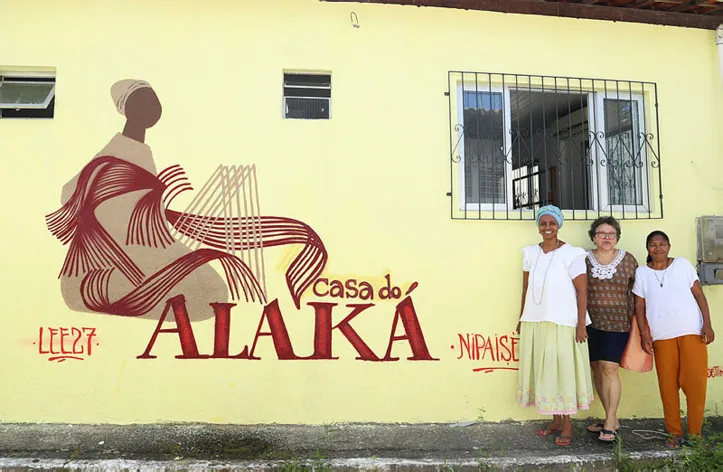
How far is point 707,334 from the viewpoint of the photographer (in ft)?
12.0

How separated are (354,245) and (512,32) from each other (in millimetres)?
2262

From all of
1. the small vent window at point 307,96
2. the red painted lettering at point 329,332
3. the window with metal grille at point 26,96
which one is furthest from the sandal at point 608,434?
the window with metal grille at point 26,96

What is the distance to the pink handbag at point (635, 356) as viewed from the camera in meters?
3.79

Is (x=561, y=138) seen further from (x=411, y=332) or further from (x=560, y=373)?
(x=411, y=332)

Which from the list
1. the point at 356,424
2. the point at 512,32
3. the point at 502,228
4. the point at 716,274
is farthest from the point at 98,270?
the point at 716,274

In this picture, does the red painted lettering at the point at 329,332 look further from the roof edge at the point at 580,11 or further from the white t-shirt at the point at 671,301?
the roof edge at the point at 580,11

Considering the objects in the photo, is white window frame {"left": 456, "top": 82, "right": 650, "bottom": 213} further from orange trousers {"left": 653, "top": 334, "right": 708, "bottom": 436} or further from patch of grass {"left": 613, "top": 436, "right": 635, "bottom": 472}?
patch of grass {"left": 613, "top": 436, "right": 635, "bottom": 472}

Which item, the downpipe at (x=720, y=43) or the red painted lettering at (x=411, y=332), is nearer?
the red painted lettering at (x=411, y=332)

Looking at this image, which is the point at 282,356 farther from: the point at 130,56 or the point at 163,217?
the point at 130,56

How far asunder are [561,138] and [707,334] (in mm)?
2034

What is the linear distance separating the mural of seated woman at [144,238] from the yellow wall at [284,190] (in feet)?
0.29

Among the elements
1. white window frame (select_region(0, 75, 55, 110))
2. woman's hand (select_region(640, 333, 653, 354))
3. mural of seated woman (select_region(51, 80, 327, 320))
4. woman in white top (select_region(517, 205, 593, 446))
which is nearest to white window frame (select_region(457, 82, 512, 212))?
woman in white top (select_region(517, 205, 593, 446))

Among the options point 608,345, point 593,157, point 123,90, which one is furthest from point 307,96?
point 608,345

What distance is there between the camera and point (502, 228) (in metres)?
4.14
